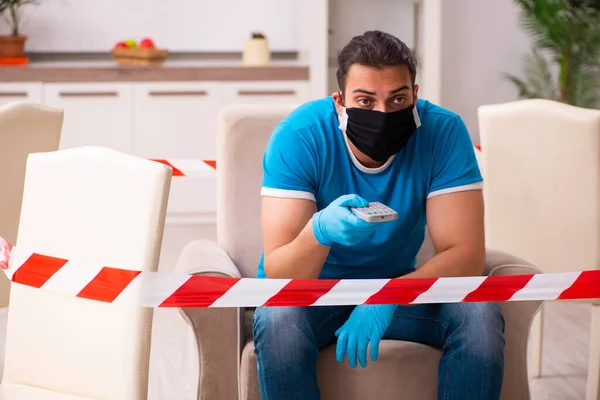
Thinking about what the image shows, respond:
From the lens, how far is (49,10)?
16.6 ft

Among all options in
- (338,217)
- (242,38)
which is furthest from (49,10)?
(338,217)

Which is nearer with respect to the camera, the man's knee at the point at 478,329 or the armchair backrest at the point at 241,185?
the man's knee at the point at 478,329

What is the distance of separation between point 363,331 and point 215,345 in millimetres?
315

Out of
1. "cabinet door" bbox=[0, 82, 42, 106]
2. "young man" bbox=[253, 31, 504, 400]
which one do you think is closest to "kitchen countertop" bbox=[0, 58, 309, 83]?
"cabinet door" bbox=[0, 82, 42, 106]

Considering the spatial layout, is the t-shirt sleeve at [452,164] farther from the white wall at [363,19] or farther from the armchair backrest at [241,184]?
the white wall at [363,19]

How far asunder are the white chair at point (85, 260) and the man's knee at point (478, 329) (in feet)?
1.99

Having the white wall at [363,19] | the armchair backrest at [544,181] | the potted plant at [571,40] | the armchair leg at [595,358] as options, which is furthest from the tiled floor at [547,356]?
the white wall at [363,19]

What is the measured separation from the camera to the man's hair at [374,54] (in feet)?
5.85

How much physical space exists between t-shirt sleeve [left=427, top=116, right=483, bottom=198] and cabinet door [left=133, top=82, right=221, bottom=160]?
296 cm

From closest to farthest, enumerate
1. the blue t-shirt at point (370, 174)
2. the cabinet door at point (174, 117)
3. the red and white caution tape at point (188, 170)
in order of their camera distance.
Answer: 1. the blue t-shirt at point (370, 174)
2. the red and white caution tape at point (188, 170)
3. the cabinet door at point (174, 117)

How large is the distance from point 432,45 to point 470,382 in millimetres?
3321

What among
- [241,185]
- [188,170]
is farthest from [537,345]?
[188,170]

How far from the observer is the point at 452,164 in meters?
1.86

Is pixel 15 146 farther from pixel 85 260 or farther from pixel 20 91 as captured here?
pixel 20 91
